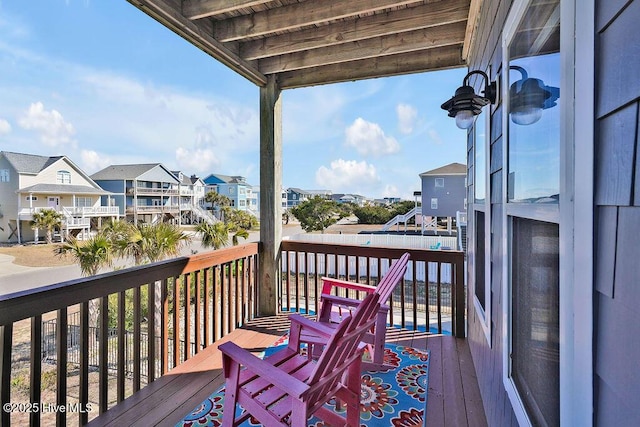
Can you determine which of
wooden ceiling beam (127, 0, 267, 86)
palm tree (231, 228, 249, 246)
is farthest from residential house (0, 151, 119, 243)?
palm tree (231, 228, 249, 246)

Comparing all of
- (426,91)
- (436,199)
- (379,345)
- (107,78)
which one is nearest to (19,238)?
(107,78)

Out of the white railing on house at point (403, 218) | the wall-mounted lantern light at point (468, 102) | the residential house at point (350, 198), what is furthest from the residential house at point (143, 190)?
the residential house at point (350, 198)

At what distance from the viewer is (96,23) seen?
3057mm

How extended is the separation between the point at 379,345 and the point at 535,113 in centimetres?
179

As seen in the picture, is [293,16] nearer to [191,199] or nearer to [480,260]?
[480,260]

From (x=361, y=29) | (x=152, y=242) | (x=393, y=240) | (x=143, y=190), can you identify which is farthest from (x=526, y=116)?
(x=393, y=240)

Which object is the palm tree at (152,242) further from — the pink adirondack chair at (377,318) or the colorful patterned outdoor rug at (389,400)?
the pink adirondack chair at (377,318)

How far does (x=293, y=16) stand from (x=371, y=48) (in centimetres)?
79

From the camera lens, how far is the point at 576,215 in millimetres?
673

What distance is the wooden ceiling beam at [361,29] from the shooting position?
2441 millimetres

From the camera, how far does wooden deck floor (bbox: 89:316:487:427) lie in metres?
1.96

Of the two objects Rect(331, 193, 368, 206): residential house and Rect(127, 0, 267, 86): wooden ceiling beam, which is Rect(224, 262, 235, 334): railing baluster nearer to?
Rect(127, 0, 267, 86): wooden ceiling beam

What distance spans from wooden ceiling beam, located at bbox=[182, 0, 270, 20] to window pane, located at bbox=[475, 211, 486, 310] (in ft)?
7.21

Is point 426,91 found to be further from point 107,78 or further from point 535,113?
point 535,113
